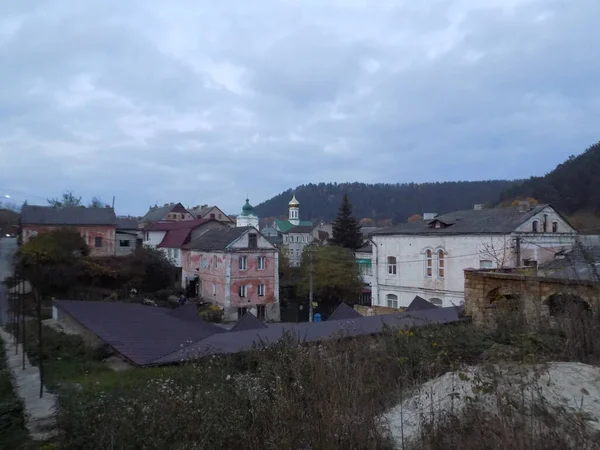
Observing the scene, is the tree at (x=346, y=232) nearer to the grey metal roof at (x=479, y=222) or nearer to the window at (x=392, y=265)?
the window at (x=392, y=265)

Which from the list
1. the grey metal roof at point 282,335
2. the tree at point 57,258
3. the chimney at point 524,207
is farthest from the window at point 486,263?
the tree at point 57,258

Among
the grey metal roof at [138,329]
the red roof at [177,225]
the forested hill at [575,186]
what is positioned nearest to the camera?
the grey metal roof at [138,329]

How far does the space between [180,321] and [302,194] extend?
12229 centimetres

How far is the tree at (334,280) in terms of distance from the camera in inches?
1347

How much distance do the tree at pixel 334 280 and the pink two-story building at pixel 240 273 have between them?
5.17 m

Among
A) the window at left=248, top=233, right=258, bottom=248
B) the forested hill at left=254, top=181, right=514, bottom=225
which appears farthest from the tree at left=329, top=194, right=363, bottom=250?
the forested hill at left=254, top=181, right=514, bottom=225

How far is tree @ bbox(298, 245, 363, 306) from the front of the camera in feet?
112

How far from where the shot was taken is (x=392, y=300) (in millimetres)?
27891

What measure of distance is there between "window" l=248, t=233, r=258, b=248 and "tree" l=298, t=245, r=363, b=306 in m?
6.82

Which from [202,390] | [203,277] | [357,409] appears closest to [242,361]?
[202,390]

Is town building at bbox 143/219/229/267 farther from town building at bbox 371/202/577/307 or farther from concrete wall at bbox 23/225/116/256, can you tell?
town building at bbox 371/202/577/307

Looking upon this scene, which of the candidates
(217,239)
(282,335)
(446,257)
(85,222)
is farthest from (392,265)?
(85,222)

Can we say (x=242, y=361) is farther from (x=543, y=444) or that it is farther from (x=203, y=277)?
(x=203, y=277)

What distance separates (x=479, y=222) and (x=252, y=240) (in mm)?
13400
